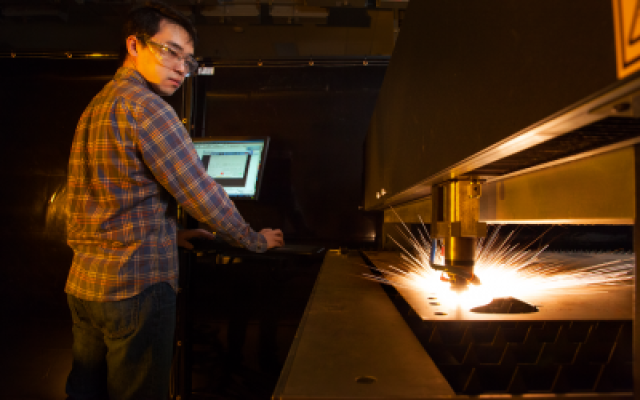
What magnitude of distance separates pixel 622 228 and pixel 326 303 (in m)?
1.58

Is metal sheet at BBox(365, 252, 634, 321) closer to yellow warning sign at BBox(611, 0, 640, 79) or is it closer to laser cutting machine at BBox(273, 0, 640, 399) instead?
laser cutting machine at BBox(273, 0, 640, 399)

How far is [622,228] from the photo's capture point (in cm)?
156

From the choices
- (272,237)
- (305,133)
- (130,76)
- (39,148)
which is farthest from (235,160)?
(39,148)

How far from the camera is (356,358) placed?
45cm

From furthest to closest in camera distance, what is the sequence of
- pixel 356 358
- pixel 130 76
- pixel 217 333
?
pixel 217 333 < pixel 130 76 < pixel 356 358

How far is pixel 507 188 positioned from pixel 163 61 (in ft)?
3.66

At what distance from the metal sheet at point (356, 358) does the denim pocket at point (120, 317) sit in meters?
0.57

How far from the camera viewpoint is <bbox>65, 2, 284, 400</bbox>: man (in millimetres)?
972

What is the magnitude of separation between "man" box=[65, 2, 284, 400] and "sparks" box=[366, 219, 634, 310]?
0.63m

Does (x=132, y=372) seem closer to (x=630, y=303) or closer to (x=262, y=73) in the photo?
(x=630, y=303)

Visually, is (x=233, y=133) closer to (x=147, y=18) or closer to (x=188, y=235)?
(x=188, y=235)

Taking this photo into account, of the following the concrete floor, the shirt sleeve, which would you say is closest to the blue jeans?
the shirt sleeve

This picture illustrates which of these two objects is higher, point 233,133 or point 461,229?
point 233,133

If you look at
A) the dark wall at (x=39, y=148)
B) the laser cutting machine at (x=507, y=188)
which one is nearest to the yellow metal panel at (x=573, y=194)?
the laser cutting machine at (x=507, y=188)
